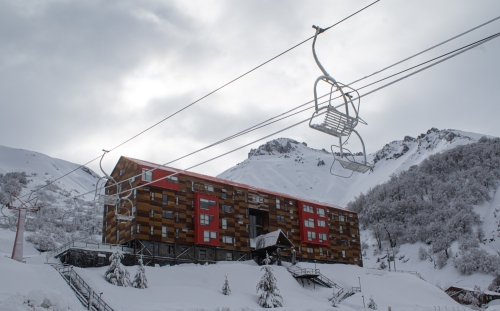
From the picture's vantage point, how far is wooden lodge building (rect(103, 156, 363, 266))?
53.4 metres

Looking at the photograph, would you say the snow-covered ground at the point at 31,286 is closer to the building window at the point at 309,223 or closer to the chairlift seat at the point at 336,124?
the chairlift seat at the point at 336,124

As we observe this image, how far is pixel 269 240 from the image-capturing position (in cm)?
6106

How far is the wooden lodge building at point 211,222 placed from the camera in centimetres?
5338

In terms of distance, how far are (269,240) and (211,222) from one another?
8.15 metres

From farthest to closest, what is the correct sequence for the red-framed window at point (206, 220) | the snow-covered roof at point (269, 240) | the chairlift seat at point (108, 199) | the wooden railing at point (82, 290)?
the snow-covered roof at point (269, 240) < the red-framed window at point (206, 220) < the wooden railing at point (82, 290) < the chairlift seat at point (108, 199)

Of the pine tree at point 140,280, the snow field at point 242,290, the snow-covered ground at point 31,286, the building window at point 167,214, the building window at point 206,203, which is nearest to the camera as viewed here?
the snow-covered ground at point 31,286

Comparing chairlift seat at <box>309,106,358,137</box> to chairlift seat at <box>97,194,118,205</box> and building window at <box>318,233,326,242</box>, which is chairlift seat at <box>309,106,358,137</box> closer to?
chairlift seat at <box>97,194,118,205</box>

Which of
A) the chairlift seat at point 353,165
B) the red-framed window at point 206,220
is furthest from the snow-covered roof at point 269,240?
the chairlift seat at point 353,165

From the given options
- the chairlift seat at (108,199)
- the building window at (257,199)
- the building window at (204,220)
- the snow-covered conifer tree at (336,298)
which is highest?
the building window at (257,199)

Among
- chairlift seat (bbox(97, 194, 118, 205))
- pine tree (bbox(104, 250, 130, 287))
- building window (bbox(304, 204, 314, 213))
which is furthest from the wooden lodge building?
chairlift seat (bbox(97, 194, 118, 205))

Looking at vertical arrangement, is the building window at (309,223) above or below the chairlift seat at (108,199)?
above

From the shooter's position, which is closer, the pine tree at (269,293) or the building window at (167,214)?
the pine tree at (269,293)

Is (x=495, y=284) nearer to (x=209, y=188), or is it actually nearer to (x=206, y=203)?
(x=209, y=188)

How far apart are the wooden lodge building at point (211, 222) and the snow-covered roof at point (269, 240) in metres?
0.15
